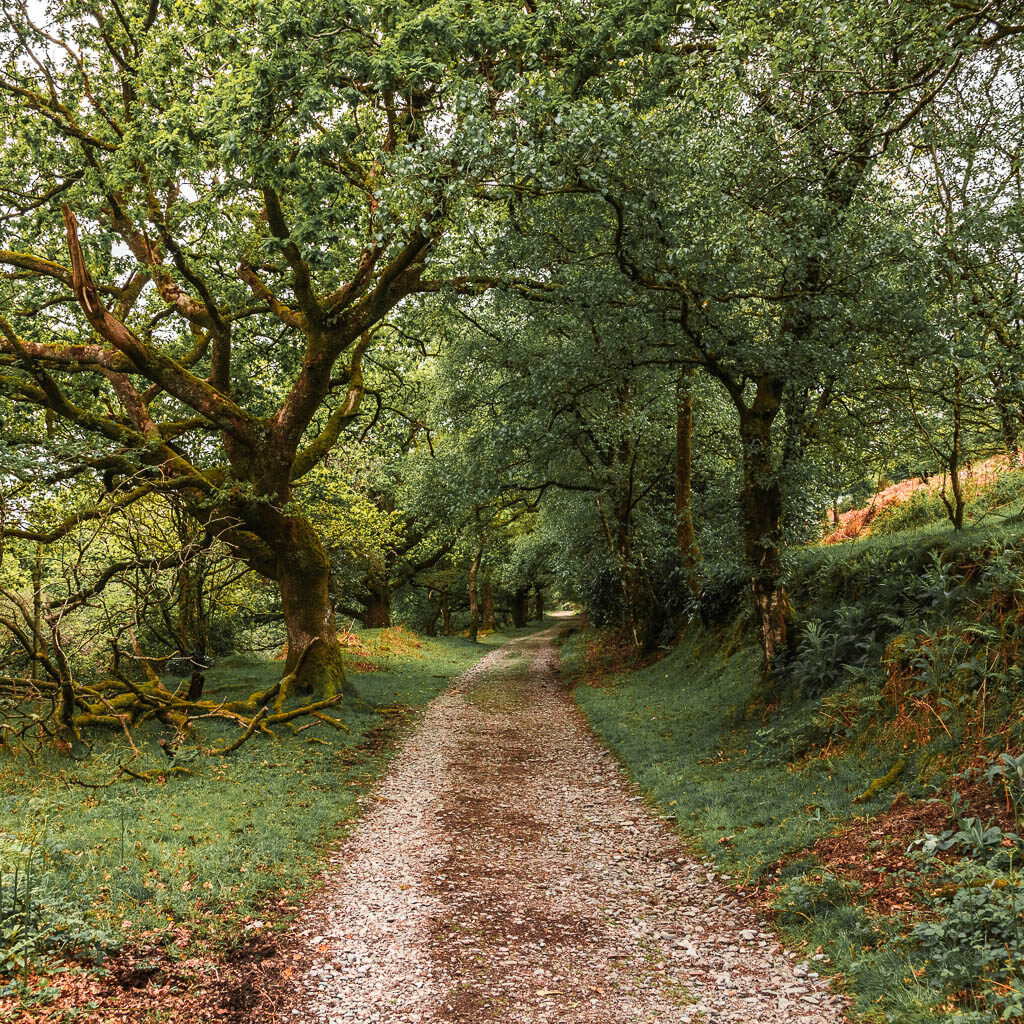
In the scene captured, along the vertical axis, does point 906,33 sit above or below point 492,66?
below

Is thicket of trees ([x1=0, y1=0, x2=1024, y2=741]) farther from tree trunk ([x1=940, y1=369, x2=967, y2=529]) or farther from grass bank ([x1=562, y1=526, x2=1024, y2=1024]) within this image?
grass bank ([x1=562, y1=526, x2=1024, y2=1024])

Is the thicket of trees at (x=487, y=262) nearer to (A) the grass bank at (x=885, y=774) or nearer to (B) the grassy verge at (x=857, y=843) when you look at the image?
(A) the grass bank at (x=885, y=774)

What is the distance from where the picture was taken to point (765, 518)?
38.3 feet

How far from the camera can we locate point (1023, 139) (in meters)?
7.93

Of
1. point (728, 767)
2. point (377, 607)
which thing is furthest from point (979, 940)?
point (377, 607)

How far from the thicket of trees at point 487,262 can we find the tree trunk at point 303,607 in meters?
0.08

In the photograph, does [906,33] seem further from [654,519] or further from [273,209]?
[654,519]

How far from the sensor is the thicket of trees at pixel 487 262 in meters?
8.51

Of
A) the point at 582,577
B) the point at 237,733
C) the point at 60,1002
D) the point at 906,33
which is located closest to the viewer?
the point at 60,1002

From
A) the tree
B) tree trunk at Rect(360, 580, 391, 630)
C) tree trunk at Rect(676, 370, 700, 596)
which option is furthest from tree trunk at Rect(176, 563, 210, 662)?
tree trunk at Rect(360, 580, 391, 630)

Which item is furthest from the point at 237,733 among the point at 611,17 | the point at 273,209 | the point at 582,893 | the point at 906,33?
the point at 906,33

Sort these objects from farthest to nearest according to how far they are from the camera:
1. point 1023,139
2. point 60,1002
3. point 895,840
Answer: point 1023,139, point 895,840, point 60,1002

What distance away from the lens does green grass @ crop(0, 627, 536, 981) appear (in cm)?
596

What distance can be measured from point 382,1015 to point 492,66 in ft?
38.7
